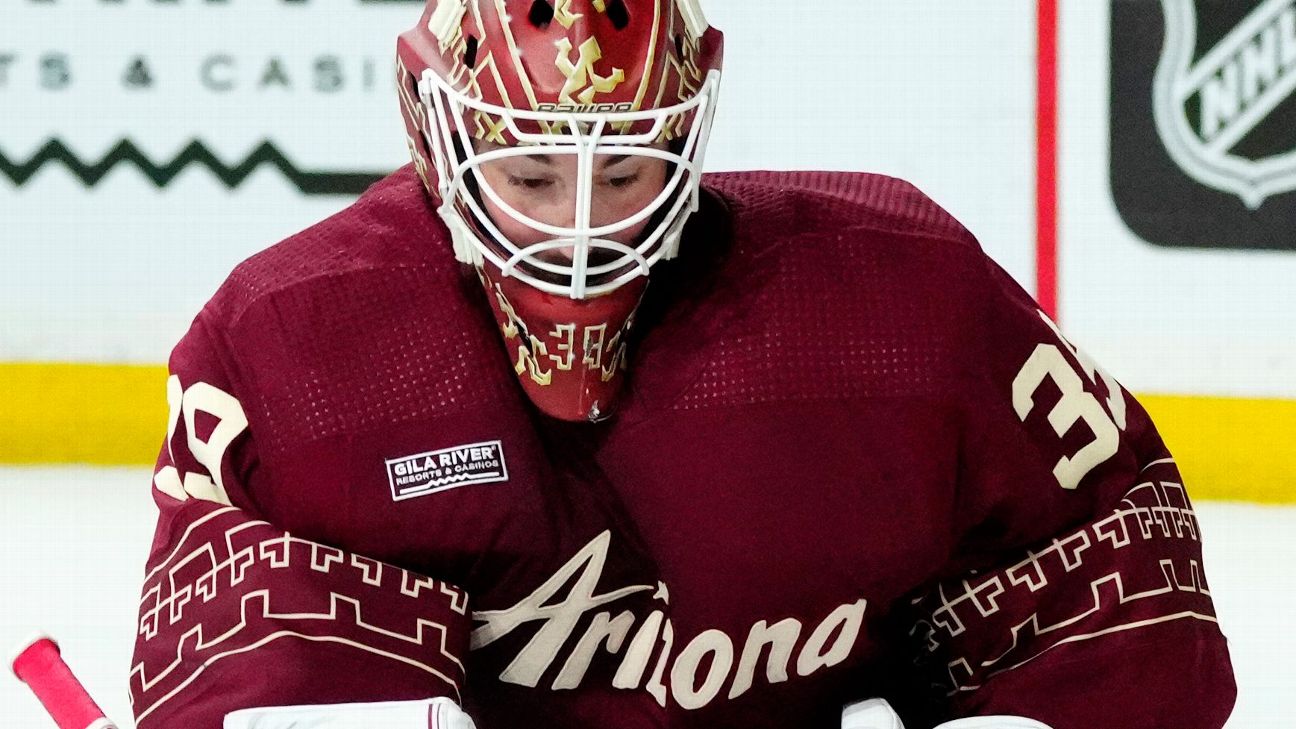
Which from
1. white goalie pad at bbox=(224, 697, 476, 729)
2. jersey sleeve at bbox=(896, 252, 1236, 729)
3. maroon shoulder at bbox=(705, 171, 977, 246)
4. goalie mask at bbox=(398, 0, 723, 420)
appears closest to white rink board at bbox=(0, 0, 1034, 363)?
maroon shoulder at bbox=(705, 171, 977, 246)

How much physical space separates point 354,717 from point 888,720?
42 centimetres

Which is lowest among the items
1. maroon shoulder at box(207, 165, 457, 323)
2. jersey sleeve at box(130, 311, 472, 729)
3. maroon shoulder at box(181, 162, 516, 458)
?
jersey sleeve at box(130, 311, 472, 729)

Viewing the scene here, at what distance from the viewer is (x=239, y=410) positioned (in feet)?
4.75

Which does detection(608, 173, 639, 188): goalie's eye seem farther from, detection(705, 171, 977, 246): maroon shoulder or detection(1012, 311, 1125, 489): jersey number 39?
detection(1012, 311, 1125, 489): jersey number 39

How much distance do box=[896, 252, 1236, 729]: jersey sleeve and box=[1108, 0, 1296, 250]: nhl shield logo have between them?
1441 millimetres

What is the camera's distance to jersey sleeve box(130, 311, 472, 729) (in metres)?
1.39

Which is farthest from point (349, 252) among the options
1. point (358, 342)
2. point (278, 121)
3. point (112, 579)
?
point (278, 121)

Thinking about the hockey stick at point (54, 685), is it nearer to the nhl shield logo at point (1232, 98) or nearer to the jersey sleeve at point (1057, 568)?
the jersey sleeve at point (1057, 568)

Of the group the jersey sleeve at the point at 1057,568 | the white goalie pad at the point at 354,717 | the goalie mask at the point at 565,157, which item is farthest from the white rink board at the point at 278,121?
the white goalie pad at the point at 354,717

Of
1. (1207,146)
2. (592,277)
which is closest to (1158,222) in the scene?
(1207,146)

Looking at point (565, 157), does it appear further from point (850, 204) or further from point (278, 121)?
point (278, 121)

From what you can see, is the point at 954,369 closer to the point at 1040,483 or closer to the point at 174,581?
the point at 1040,483

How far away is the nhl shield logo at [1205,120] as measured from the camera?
285 cm

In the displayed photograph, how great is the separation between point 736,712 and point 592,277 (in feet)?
1.29
